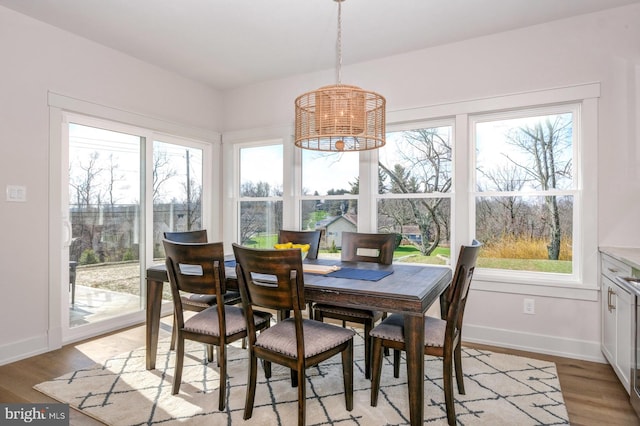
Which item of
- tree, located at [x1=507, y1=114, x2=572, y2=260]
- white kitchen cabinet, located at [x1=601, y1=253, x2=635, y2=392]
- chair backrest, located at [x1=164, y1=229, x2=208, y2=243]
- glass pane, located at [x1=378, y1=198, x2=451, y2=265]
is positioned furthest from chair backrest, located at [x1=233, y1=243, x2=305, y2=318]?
tree, located at [x1=507, y1=114, x2=572, y2=260]

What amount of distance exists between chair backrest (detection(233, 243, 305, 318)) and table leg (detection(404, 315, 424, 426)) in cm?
56

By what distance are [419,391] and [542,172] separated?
7.68 feet

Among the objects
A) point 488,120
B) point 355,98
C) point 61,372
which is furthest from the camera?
point 488,120

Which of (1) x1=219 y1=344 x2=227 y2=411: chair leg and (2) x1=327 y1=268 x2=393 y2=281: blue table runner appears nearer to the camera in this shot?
(1) x1=219 y1=344 x2=227 y2=411: chair leg

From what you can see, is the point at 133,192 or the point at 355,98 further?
the point at 133,192

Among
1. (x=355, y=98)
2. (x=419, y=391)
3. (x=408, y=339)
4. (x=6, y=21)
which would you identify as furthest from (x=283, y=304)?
(x=6, y=21)

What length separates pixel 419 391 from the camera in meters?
1.87

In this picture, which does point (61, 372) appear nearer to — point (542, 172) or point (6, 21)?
point (6, 21)

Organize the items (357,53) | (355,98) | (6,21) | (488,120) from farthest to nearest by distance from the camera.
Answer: (357,53) → (488,120) → (6,21) → (355,98)

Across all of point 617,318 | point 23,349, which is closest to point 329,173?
point 617,318

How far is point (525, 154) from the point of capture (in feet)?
10.8

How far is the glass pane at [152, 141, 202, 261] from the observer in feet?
13.6

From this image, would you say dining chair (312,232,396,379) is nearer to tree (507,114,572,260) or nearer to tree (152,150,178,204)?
tree (507,114,572,260)

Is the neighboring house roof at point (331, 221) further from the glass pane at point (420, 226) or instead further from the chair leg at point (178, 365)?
the chair leg at point (178, 365)
